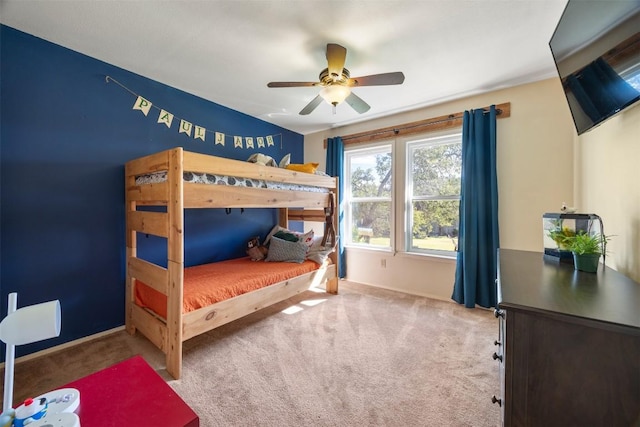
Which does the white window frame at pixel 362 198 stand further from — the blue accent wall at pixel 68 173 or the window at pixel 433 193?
the blue accent wall at pixel 68 173

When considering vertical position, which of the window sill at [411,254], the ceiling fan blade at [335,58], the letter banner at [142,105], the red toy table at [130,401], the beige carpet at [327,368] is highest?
the ceiling fan blade at [335,58]

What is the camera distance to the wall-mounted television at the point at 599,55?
1.04m

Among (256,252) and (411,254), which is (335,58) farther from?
(411,254)

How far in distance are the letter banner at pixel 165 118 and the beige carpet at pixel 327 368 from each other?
2046mm

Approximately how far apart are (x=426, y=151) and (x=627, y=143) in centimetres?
194

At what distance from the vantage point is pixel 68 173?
2.05m

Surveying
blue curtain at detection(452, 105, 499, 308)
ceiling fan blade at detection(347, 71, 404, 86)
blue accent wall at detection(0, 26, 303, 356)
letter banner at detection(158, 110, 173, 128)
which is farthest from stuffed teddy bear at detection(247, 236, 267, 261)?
blue curtain at detection(452, 105, 499, 308)

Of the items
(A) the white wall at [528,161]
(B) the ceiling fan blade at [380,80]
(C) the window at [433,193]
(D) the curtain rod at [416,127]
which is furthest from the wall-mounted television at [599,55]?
(C) the window at [433,193]

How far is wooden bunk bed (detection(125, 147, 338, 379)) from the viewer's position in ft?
5.61

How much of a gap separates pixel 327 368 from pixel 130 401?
4.15 feet

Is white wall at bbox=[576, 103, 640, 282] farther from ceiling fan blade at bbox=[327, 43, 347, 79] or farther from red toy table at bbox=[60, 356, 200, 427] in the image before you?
red toy table at bbox=[60, 356, 200, 427]

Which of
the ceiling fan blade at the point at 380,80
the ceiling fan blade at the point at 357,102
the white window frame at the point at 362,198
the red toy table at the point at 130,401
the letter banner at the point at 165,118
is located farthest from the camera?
the white window frame at the point at 362,198

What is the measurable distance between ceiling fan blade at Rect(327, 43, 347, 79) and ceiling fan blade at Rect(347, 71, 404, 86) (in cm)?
11

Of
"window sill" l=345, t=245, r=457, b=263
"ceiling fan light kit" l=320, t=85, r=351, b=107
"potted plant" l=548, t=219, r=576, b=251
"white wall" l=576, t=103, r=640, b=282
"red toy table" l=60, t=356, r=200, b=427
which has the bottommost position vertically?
"red toy table" l=60, t=356, r=200, b=427
